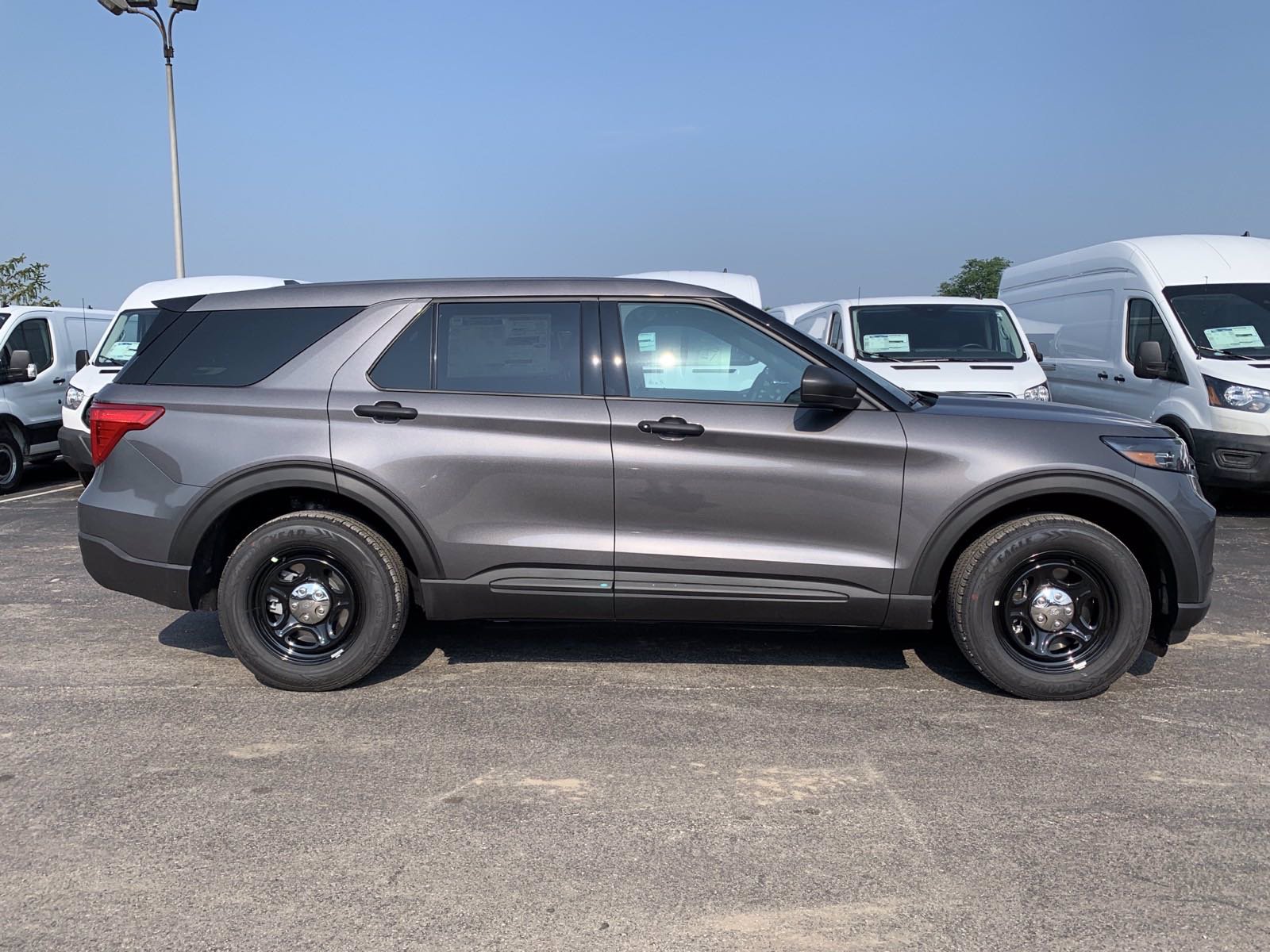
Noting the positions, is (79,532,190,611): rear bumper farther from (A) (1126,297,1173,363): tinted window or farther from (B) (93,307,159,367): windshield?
(A) (1126,297,1173,363): tinted window

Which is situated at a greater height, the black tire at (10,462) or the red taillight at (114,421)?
the red taillight at (114,421)

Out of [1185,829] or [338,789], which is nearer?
[1185,829]

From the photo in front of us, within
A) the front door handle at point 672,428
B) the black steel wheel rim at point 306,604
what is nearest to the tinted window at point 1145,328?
the front door handle at point 672,428

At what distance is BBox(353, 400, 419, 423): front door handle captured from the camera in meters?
4.53

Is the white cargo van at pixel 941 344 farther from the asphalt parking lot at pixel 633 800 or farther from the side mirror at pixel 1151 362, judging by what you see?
the asphalt parking lot at pixel 633 800

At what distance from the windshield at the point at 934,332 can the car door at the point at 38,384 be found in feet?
28.9

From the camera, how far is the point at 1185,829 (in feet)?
10.8

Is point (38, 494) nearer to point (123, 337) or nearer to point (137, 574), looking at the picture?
point (123, 337)

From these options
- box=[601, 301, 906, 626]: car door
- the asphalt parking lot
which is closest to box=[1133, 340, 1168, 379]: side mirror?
the asphalt parking lot

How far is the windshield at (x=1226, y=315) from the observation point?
8.84 metres

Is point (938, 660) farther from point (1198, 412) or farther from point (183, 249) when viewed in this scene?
point (183, 249)

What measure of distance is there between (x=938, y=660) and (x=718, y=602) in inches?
50.7

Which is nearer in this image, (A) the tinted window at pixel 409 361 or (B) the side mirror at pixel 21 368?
(A) the tinted window at pixel 409 361

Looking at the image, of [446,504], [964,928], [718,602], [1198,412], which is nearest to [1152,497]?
[718,602]
